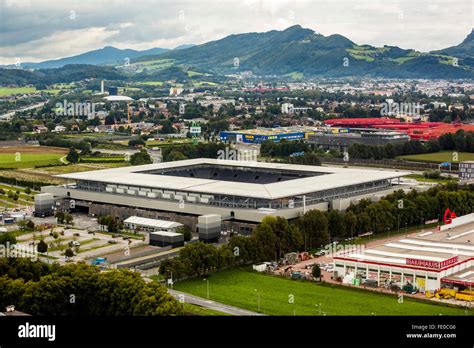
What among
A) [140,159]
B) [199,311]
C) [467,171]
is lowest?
[199,311]

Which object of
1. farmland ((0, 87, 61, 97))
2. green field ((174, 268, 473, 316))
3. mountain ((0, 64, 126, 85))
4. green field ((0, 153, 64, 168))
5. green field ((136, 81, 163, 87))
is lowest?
green field ((174, 268, 473, 316))

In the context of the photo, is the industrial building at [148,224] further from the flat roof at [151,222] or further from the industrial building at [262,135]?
the industrial building at [262,135]

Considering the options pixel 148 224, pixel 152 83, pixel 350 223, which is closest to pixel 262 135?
pixel 148 224

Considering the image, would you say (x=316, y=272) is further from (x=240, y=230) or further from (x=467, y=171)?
(x=467, y=171)

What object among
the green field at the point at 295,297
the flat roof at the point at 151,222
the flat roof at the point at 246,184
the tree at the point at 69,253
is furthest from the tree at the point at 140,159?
the green field at the point at 295,297

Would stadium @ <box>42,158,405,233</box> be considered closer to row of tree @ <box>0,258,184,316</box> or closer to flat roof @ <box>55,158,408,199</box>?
flat roof @ <box>55,158,408,199</box>

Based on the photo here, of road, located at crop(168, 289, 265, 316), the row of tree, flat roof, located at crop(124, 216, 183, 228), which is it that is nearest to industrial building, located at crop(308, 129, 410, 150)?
flat roof, located at crop(124, 216, 183, 228)

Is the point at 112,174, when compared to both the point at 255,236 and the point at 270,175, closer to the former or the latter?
the point at 270,175
